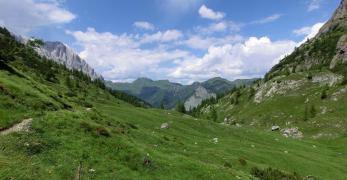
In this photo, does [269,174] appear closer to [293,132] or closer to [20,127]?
[20,127]

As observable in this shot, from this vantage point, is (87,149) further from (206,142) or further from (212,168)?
(206,142)

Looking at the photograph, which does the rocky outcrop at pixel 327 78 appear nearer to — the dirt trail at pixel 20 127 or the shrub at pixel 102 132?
the shrub at pixel 102 132

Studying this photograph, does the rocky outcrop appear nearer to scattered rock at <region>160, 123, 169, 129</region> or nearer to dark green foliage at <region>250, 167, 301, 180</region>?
scattered rock at <region>160, 123, 169, 129</region>

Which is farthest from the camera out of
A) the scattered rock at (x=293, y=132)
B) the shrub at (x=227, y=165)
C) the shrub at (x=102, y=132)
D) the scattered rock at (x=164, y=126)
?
the scattered rock at (x=293, y=132)

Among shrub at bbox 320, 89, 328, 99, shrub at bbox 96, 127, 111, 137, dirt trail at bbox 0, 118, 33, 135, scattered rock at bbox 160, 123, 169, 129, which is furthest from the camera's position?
shrub at bbox 320, 89, 328, 99

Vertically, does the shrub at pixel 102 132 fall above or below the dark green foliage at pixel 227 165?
above

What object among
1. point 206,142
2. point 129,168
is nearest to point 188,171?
point 129,168

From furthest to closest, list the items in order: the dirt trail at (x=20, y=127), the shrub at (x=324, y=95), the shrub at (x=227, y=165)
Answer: the shrub at (x=324, y=95)
the shrub at (x=227, y=165)
the dirt trail at (x=20, y=127)

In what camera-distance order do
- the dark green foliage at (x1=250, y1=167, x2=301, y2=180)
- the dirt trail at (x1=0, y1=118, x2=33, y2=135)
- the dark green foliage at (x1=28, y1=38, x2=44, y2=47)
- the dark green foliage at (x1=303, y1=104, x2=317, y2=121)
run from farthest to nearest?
the dark green foliage at (x1=303, y1=104, x2=317, y2=121)
the dark green foliage at (x1=28, y1=38, x2=44, y2=47)
the dark green foliage at (x1=250, y1=167, x2=301, y2=180)
the dirt trail at (x1=0, y1=118, x2=33, y2=135)

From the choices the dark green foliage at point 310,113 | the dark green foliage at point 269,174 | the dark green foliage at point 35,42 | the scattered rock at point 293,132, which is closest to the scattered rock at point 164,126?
the dark green foliage at point 269,174

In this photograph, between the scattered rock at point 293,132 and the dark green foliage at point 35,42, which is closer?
the dark green foliage at point 35,42

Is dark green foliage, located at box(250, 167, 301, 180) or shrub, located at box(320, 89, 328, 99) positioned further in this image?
shrub, located at box(320, 89, 328, 99)

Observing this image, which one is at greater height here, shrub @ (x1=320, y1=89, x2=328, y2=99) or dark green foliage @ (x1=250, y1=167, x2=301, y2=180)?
shrub @ (x1=320, y1=89, x2=328, y2=99)

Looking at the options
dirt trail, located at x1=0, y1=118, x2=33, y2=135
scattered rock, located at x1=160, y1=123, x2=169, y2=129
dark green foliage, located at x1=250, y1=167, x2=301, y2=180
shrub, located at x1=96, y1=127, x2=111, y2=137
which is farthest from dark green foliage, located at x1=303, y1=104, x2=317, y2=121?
dirt trail, located at x1=0, y1=118, x2=33, y2=135
